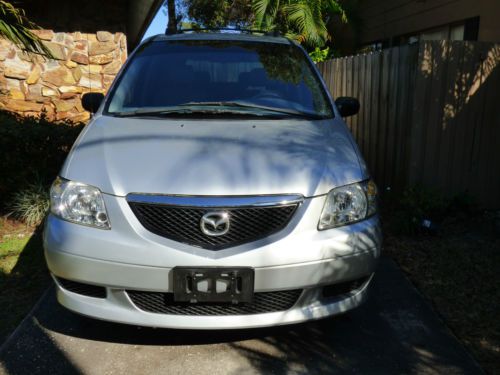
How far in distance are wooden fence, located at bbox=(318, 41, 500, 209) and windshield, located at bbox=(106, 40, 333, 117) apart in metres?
1.59

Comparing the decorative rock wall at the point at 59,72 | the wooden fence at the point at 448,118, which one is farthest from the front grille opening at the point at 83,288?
the decorative rock wall at the point at 59,72

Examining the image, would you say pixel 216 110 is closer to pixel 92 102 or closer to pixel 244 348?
pixel 92 102

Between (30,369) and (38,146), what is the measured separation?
3268 mm

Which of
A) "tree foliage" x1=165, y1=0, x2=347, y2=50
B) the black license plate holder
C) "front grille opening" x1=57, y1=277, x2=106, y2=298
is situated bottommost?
"front grille opening" x1=57, y1=277, x2=106, y2=298

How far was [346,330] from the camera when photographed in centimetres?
310

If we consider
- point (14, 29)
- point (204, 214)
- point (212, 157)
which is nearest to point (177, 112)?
point (212, 157)

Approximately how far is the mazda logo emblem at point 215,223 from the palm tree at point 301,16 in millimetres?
10572

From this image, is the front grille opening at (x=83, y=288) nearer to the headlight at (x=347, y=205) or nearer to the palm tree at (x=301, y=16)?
the headlight at (x=347, y=205)

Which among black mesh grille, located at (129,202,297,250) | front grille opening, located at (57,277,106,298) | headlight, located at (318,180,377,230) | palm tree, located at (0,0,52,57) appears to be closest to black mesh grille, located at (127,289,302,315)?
front grille opening, located at (57,277,106,298)

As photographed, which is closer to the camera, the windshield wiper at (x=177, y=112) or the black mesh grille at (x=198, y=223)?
the black mesh grille at (x=198, y=223)

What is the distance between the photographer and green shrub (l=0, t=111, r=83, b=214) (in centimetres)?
505

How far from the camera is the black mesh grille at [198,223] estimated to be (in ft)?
8.12

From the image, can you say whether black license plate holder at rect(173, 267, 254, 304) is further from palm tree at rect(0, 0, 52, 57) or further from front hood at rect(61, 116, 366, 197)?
palm tree at rect(0, 0, 52, 57)

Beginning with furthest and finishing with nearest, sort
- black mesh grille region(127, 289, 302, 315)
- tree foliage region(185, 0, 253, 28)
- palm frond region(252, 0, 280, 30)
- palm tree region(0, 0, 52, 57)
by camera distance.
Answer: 1. tree foliage region(185, 0, 253, 28)
2. palm frond region(252, 0, 280, 30)
3. palm tree region(0, 0, 52, 57)
4. black mesh grille region(127, 289, 302, 315)
